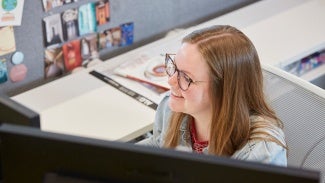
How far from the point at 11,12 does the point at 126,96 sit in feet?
1.46


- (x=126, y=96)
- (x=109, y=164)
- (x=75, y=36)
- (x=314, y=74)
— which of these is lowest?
(x=314, y=74)

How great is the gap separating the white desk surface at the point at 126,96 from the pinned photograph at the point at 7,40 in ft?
0.49

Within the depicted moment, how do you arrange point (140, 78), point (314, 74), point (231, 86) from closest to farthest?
point (231, 86), point (140, 78), point (314, 74)

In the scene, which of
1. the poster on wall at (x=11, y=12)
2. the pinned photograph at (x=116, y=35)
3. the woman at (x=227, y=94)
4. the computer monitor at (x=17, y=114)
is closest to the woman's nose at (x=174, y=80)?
the woman at (x=227, y=94)

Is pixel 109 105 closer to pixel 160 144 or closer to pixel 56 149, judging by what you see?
pixel 160 144

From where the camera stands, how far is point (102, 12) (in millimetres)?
1977

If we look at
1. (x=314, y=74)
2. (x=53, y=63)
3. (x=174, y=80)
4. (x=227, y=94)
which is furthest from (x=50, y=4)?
(x=314, y=74)

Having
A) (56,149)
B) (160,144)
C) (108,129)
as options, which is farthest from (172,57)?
(56,149)

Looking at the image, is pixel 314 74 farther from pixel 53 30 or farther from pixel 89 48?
pixel 53 30

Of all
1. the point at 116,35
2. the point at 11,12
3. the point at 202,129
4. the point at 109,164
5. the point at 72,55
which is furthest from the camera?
the point at 116,35

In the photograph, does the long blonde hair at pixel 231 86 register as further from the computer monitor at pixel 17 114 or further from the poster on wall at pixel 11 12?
the poster on wall at pixel 11 12

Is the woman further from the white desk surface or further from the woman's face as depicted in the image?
the white desk surface

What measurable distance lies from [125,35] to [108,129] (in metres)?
0.59

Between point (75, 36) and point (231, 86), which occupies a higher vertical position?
point (231, 86)
